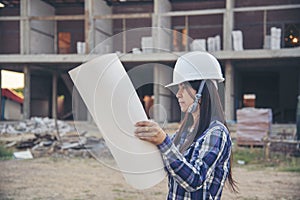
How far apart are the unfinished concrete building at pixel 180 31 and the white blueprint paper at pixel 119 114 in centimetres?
1306

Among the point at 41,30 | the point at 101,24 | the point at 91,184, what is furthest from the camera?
the point at 41,30

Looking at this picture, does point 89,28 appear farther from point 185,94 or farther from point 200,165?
point 200,165

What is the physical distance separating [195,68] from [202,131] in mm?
260

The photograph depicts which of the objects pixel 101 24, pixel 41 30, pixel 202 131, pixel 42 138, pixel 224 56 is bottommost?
pixel 42 138

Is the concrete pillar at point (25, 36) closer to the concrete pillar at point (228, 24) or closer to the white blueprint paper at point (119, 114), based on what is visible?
the concrete pillar at point (228, 24)

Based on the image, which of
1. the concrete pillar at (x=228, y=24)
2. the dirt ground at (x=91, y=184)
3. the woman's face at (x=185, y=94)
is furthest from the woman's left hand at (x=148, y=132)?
the concrete pillar at (x=228, y=24)

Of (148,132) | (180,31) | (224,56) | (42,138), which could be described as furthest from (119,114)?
(180,31)

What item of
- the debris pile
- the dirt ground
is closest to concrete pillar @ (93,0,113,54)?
the debris pile

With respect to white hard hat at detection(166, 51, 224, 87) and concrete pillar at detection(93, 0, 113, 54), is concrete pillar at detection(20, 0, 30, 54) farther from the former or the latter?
white hard hat at detection(166, 51, 224, 87)

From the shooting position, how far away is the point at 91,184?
907 cm

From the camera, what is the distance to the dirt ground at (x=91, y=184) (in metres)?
7.91

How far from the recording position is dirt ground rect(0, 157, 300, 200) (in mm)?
7914

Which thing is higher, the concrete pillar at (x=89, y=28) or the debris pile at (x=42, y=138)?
the concrete pillar at (x=89, y=28)

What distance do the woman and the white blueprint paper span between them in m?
0.10
